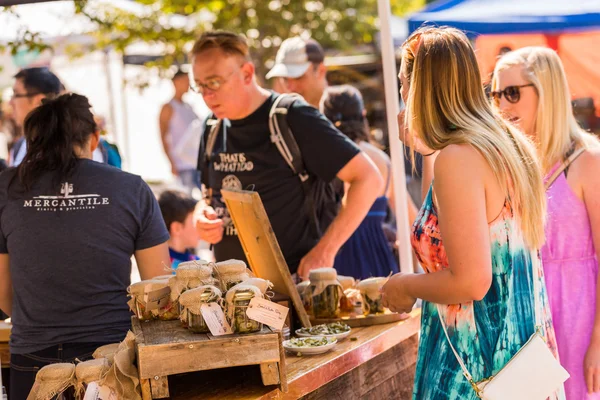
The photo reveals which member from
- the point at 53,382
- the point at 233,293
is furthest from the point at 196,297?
the point at 53,382

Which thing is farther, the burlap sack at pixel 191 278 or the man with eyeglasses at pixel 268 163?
the man with eyeglasses at pixel 268 163

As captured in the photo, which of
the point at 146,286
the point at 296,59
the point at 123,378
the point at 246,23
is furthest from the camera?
the point at 246,23

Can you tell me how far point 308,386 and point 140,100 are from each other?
9.02m

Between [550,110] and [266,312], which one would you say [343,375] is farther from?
[550,110]

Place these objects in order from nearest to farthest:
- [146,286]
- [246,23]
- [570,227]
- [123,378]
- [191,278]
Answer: [123,378], [191,278], [146,286], [570,227], [246,23]

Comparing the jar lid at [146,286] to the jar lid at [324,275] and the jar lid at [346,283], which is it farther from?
the jar lid at [346,283]

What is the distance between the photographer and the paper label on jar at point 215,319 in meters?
2.16

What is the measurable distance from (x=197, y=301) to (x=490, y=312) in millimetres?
777

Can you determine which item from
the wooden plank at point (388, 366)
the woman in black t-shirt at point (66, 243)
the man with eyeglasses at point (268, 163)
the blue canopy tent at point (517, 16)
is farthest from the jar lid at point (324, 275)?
the blue canopy tent at point (517, 16)

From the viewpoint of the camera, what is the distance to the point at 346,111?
15.5 ft

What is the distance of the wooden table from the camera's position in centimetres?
227

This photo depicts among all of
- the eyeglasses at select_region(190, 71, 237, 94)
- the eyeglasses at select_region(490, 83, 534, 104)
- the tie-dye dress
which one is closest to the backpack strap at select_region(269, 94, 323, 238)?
the eyeglasses at select_region(190, 71, 237, 94)

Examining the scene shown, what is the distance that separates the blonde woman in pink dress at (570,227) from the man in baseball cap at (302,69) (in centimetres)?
217

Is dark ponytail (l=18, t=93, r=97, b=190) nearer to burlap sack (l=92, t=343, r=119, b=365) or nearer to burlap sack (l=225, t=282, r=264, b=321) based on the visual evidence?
burlap sack (l=92, t=343, r=119, b=365)
